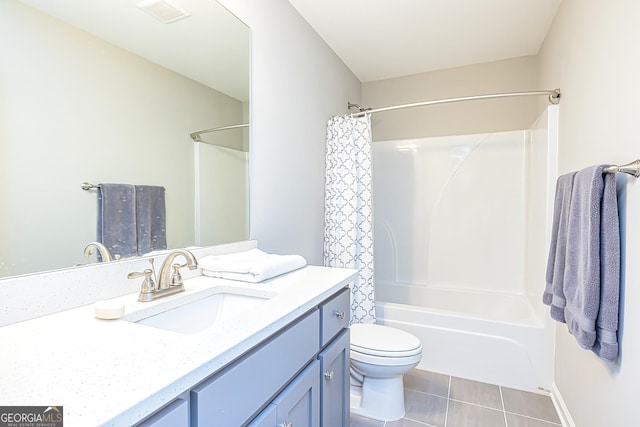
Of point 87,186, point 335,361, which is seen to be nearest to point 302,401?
point 335,361

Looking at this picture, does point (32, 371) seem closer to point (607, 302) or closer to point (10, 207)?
point (10, 207)

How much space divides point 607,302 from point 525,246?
169 centimetres

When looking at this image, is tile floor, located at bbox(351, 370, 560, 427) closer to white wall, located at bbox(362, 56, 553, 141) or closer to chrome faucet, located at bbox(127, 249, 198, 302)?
chrome faucet, located at bbox(127, 249, 198, 302)

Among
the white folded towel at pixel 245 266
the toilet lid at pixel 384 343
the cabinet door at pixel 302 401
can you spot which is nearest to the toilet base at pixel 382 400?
the toilet lid at pixel 384 343

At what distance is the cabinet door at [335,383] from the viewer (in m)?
1.16

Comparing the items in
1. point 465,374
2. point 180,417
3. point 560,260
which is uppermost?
point 560,260

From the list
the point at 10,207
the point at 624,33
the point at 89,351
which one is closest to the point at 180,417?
the point at 89,351

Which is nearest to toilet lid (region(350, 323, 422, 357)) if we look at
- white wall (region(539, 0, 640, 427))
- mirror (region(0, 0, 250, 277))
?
white wall (region(539, 0, 640, 427))

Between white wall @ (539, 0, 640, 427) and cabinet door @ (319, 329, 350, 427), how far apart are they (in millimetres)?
974

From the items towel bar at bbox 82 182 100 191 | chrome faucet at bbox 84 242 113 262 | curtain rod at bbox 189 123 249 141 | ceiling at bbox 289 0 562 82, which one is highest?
ceiling at bbox 289 0 562 82

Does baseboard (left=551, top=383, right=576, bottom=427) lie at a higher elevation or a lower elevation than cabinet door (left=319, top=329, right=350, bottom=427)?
lower

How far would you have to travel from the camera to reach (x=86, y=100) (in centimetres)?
100

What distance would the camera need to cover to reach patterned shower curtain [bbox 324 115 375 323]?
239 cm

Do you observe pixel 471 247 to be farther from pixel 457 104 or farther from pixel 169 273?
pixel 169 273
